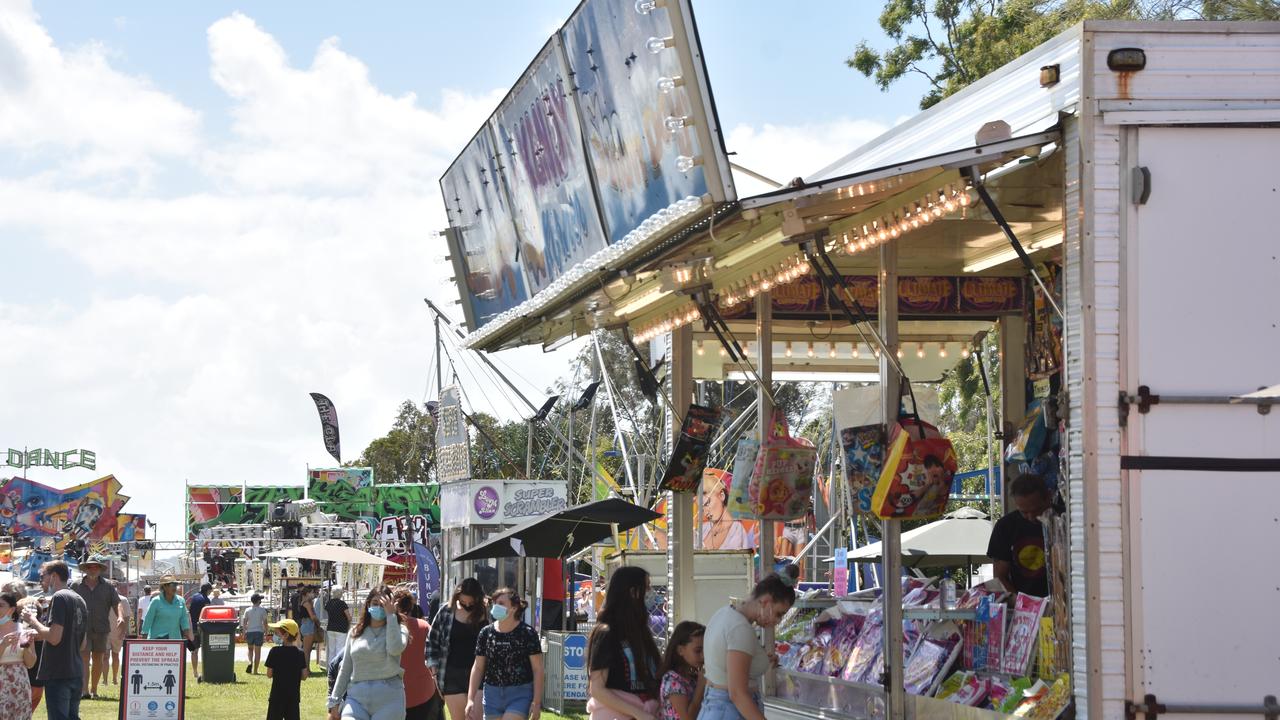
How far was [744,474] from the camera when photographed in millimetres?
12070

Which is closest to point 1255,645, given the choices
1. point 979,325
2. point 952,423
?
point 979,325

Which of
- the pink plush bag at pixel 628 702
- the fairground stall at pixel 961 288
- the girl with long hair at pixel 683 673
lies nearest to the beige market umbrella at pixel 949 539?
the fairground stall at pixel 961 288

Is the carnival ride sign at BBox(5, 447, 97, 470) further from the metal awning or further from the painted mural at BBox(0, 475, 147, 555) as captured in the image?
the metal awning

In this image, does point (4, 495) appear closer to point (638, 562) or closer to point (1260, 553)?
point (638, 562)

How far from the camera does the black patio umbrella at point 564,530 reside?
13.8m

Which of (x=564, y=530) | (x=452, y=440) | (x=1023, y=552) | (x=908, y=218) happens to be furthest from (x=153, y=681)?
(x=452, y=440)

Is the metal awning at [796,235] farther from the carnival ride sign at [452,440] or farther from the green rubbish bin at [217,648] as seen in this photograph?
the green rubbish bin at [217,648]

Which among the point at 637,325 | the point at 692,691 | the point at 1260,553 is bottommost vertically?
the point at 692,691

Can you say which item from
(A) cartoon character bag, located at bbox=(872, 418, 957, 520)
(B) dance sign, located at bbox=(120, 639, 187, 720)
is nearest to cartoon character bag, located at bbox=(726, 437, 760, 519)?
(A) cartoon character bag, located at bbox=(872, 418, 957, 520)

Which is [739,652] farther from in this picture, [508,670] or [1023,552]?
[508,670]

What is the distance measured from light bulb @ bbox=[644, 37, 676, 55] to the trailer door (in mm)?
2944

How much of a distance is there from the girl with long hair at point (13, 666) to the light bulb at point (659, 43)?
5.95 meters

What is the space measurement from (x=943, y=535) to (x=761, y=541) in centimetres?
641

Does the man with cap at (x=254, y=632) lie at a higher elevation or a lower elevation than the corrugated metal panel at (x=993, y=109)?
lower
